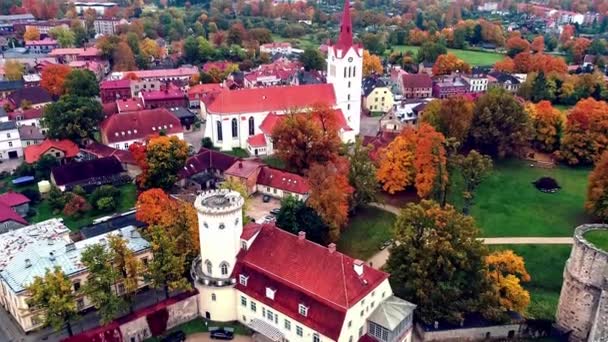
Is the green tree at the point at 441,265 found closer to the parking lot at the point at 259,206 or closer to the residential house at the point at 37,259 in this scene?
the parking lot at the point at 259,206

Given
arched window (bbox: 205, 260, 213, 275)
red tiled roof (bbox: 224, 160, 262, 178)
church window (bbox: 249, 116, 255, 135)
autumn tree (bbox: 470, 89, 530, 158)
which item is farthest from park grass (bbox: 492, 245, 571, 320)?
church window (bbox: 249, 116, 255, 135)

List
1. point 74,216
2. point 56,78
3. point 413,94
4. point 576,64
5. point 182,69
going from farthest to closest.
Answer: point 576,64, point 182,69, point 413,94, point 56,78, point 74,216

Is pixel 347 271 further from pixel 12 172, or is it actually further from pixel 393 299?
pixel 12 172

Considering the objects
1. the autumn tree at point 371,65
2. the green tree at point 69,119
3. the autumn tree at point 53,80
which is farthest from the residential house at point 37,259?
the autumn tree at point 371,65

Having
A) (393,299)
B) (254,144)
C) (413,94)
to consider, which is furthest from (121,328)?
(413,94)

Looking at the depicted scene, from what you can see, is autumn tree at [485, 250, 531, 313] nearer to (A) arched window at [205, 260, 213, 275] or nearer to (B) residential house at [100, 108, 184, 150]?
(A) arched window at [205, 260, 213, 275]

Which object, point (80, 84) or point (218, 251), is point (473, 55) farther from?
point (218, 251)

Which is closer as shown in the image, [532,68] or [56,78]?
[56,78]

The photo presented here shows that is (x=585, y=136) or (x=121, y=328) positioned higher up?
(x=585, y=136)
